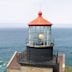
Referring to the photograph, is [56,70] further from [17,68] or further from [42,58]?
[17,68]

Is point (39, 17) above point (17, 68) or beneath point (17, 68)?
above

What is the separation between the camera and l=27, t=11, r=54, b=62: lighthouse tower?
39.8 ft

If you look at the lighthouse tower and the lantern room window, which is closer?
the lighthouse tower

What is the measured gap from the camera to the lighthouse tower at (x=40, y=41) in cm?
1212

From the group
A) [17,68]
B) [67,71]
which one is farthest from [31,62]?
[67,71]

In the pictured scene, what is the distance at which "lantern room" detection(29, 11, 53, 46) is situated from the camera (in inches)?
480

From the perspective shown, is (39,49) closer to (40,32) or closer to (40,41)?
(40,41)

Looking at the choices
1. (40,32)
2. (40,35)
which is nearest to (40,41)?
(40,35)

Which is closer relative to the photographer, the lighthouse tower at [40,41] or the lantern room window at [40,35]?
the lighthouse tower at [40,41]

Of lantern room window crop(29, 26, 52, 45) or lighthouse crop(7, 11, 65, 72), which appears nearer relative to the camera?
lighthouse crop(7, 11, 65, 72)

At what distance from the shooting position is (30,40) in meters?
12.4

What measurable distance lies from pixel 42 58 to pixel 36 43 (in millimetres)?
675

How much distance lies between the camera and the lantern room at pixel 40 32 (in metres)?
12.2

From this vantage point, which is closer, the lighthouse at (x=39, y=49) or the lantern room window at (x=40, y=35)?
the lighthouse at (x=39, y=49)
